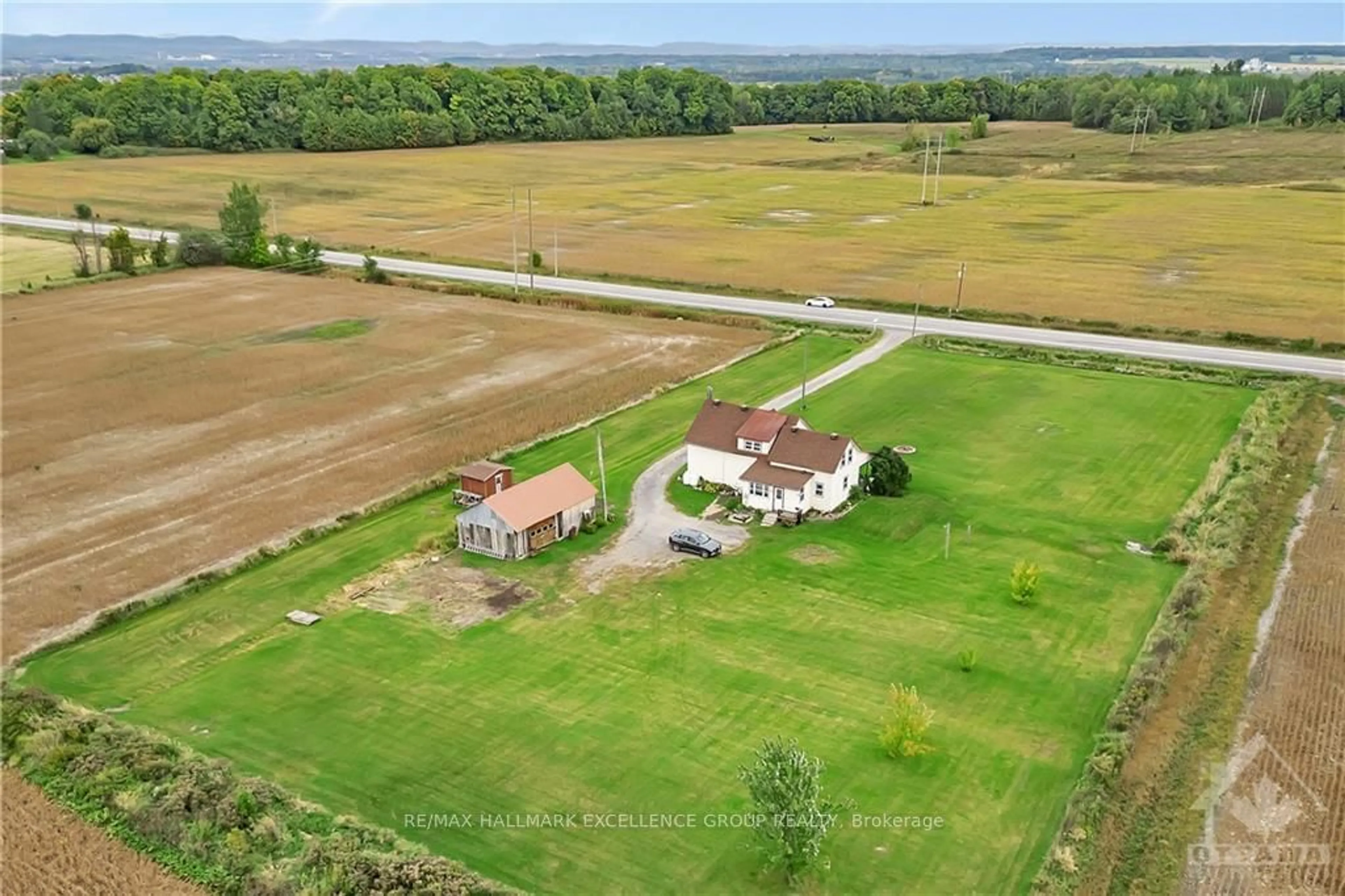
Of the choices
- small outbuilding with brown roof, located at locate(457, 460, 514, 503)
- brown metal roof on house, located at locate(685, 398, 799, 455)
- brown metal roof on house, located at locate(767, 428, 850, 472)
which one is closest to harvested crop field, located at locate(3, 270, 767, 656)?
small outbuilding with brown roof, located at locate(457, 460, 514, 503)

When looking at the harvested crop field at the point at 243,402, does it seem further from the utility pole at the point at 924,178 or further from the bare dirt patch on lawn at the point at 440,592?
the utility pole at the point at 924,178

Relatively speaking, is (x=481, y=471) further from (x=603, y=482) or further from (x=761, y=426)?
(x=761, y=426)

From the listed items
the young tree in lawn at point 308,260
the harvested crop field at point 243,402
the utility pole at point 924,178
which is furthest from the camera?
the utility pole at point 924,178

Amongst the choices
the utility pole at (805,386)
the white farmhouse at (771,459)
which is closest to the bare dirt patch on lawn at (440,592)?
the white farmhouse at (771,459)

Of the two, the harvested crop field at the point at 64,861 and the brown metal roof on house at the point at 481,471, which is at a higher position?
the brown metal roof on house at the point at 481,471

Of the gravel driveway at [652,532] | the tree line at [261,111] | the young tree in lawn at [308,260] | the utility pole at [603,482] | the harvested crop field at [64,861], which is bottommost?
the harvested crop field at [64,861]

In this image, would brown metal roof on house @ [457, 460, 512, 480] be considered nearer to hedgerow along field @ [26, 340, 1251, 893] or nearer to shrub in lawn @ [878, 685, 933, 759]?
hedgerow along field @ [26, 340, 1251, 893]

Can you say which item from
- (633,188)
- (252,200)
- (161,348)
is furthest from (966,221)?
(161,348)
